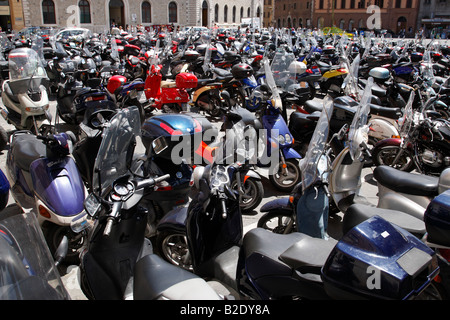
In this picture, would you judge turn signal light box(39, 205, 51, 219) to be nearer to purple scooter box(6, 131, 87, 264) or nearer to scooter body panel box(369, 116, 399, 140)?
purple scooter box(6, 131, 87, 264)

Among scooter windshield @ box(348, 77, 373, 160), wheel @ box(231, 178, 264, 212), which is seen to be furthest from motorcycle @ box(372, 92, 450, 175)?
wheel @ box(231, 178, 264, 212)

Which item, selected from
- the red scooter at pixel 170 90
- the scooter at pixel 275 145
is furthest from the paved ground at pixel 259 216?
the red scooter at pixel 170 90

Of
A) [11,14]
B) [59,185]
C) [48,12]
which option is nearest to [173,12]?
[48,12]

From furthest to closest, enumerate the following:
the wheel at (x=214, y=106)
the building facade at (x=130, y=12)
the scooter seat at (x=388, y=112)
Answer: the building facade at (x=130, y=12), the wheel at (x=214, y=106), the scooter seat at (x=388, y=112)

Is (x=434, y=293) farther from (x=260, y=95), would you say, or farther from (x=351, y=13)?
(x=351, y=13)

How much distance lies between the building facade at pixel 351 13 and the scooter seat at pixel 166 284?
172 feet

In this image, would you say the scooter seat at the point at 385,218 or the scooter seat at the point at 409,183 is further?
the scooter seat at the point at 409,183

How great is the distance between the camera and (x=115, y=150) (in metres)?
2.73

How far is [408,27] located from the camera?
179 feet

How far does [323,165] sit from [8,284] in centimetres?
232

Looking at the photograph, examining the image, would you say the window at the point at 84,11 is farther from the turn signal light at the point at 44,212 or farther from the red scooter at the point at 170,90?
the turn signal light at the point at 44,212

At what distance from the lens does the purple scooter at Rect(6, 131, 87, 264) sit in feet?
10.1

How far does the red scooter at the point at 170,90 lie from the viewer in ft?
23.7
